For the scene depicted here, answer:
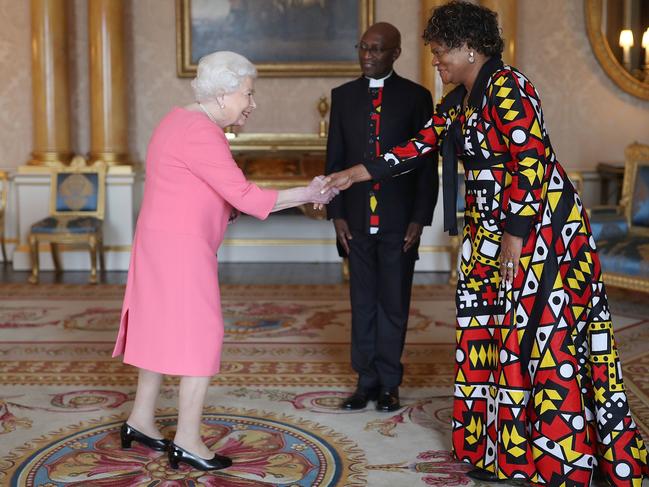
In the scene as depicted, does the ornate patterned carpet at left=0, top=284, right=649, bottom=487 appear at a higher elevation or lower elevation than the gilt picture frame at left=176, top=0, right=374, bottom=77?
lower

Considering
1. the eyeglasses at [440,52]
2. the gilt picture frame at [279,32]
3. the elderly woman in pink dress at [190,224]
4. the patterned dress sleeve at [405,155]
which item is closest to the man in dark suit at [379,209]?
the patterned dress sleeve at [405,155]

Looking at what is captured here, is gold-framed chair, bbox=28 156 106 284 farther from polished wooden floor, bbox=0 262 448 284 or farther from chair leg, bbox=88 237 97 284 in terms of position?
polished wooden floor, bbox=0 262 448 284

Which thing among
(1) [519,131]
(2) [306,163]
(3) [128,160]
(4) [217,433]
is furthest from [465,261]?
(3) [128,160]

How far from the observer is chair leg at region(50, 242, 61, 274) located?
29.5 feet

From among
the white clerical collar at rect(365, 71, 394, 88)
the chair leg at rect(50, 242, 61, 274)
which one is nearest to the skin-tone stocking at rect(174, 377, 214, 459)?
the white clerical collar at rect(365, 71, 394, 88)

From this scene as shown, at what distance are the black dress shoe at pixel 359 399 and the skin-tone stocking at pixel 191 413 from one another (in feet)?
3.30

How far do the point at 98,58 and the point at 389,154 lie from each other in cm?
604

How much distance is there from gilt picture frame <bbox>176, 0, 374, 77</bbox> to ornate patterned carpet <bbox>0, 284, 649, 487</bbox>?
11.0 feet

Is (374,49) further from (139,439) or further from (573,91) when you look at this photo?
(573,91)

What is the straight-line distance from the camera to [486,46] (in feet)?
11.0

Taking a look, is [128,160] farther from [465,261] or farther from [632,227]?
[465,261]

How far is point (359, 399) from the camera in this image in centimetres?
448

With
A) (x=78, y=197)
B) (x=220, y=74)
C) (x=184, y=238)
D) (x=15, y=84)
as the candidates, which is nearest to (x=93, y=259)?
(x=78, y=197)

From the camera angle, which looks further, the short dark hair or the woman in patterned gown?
the short dark hair
